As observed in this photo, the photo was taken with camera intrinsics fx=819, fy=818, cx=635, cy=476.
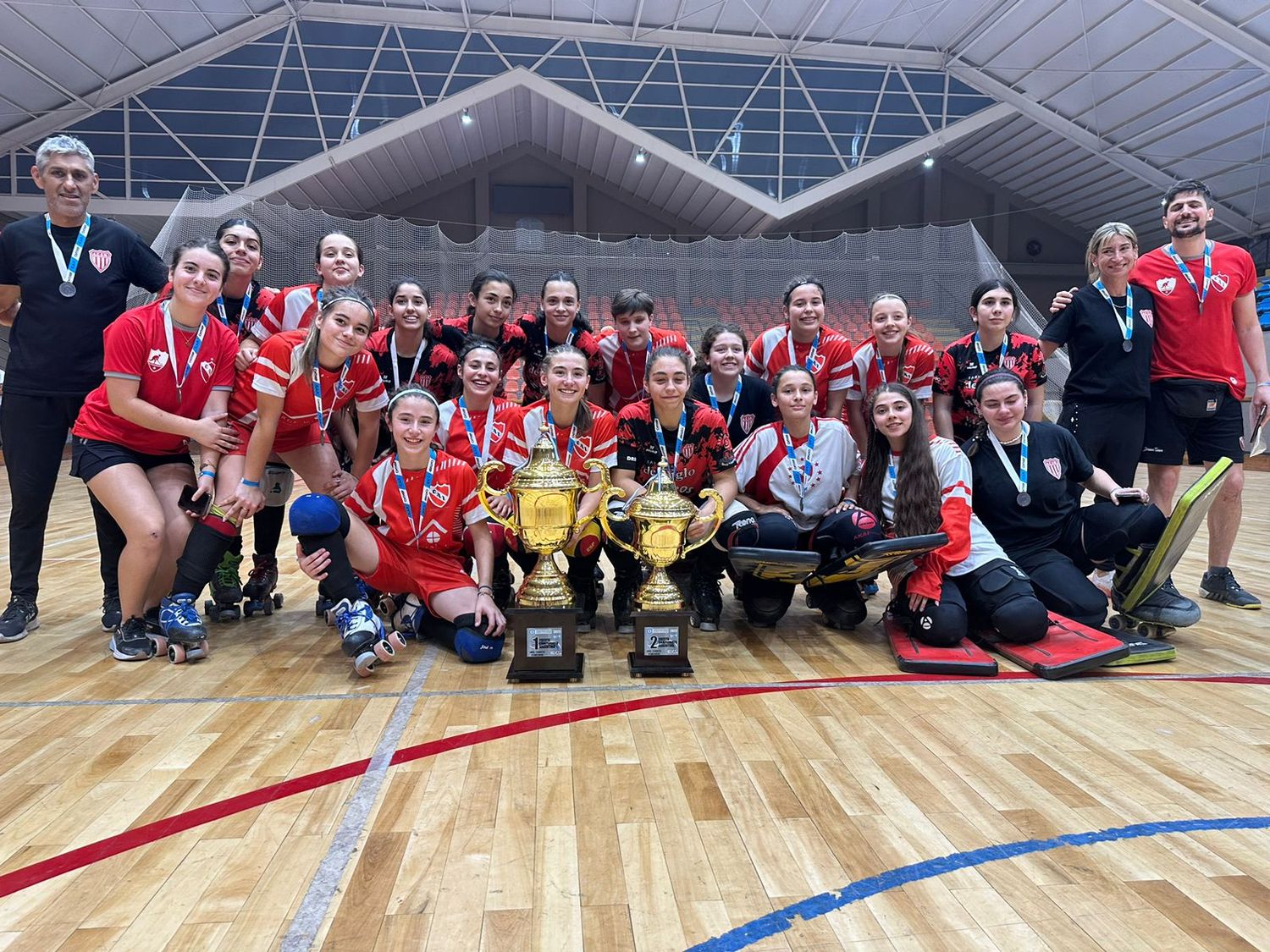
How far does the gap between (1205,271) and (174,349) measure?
4.41 meters

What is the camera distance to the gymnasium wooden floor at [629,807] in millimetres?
1461

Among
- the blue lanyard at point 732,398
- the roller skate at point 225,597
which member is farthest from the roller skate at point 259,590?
the blue lanyard at point 732,398

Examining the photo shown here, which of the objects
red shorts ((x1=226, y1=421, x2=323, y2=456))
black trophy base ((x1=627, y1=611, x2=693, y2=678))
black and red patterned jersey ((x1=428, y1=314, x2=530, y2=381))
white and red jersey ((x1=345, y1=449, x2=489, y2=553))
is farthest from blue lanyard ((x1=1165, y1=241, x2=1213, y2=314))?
red shorts ((x1=226, y1=421, x2=323, y2=456))

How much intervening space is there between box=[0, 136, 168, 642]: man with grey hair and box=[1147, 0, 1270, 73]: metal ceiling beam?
14893mm

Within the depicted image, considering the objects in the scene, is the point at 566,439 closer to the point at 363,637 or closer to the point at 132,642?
the point at 363,637

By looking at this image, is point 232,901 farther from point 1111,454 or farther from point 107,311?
point 1111,454

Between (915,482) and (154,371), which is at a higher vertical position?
(154,371)

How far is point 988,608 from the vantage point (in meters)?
3.11

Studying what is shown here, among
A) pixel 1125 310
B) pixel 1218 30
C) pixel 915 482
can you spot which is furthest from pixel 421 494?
pixel 1218 30

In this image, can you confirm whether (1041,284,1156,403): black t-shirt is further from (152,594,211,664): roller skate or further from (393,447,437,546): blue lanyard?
(152,594,211,664): roller skate

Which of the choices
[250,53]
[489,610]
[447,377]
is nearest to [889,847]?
[489,610]

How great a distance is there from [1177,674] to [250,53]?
59.9 ft

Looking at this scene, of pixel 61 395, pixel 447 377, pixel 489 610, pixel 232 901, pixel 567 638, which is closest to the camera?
pixel 232 901

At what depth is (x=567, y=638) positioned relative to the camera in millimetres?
2840
